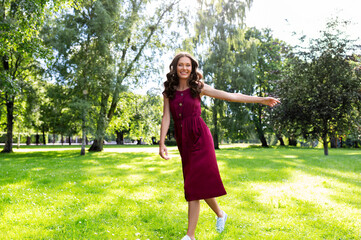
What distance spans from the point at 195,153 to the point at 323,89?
17078 mm

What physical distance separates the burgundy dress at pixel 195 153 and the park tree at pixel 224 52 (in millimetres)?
21985

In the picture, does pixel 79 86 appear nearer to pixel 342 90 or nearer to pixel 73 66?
pixel 73 66

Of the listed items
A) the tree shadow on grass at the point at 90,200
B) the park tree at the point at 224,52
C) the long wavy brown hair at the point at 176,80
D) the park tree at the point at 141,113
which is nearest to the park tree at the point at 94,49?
the park tree at the point at 141,113

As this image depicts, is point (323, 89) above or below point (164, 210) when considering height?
above

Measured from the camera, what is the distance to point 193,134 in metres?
3.58

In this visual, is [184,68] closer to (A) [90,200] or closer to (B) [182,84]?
(B) [182,84]

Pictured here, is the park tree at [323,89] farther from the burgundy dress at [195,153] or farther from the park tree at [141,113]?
the burgundy dress at [195,153]

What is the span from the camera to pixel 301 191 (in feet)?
22.5

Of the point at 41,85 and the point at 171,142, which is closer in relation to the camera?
the point at 41,85

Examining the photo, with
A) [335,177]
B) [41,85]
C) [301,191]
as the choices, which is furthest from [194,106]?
[41,85]

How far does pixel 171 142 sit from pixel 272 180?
146ft

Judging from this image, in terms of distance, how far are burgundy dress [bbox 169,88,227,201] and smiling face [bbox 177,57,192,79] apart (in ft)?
0.88

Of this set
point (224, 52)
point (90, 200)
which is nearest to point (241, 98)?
point (90, 200)

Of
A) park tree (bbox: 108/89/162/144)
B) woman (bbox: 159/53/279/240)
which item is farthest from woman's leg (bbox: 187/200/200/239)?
park tree (bbox: 108/89/162/144)
